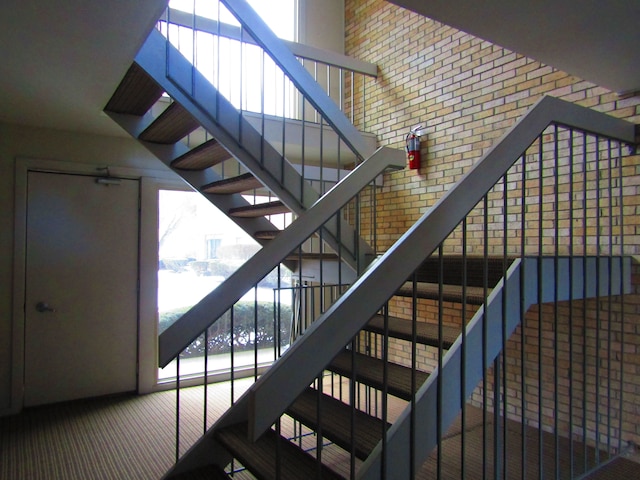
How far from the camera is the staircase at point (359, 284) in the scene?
1.31m

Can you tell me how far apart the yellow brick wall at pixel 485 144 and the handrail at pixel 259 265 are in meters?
0.96

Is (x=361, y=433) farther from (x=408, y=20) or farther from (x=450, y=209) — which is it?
(x=408, y=20)

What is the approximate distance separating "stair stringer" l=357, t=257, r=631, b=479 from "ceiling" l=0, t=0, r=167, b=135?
185 cm

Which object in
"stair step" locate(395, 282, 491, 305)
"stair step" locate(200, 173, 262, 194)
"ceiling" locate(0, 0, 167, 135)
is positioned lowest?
"stair step" locate(395, 282, 491, 305)

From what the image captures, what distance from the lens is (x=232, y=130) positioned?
2.59 meters

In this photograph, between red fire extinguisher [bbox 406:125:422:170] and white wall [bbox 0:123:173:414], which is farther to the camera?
red fire extinguisher [bbox 406:125:422:170]

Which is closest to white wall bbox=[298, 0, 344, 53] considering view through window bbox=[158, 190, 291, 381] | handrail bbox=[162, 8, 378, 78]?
handrail bbox=[162, 8, 378, 78]

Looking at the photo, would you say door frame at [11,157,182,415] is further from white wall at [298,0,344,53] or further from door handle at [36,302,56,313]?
white wall at [298,0,344,53]

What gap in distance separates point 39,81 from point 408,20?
12.2 feet

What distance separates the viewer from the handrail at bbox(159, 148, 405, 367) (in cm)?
196

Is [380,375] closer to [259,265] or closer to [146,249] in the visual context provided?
[259,265]

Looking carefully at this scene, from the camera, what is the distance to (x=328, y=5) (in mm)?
5773

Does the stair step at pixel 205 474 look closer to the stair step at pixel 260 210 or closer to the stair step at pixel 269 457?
the stair step at pixel 269 457

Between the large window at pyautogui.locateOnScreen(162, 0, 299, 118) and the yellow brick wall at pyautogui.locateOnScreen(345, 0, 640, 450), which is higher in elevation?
the large window at pyautogui.locateOnScreen(162, 0, 299, 118)
